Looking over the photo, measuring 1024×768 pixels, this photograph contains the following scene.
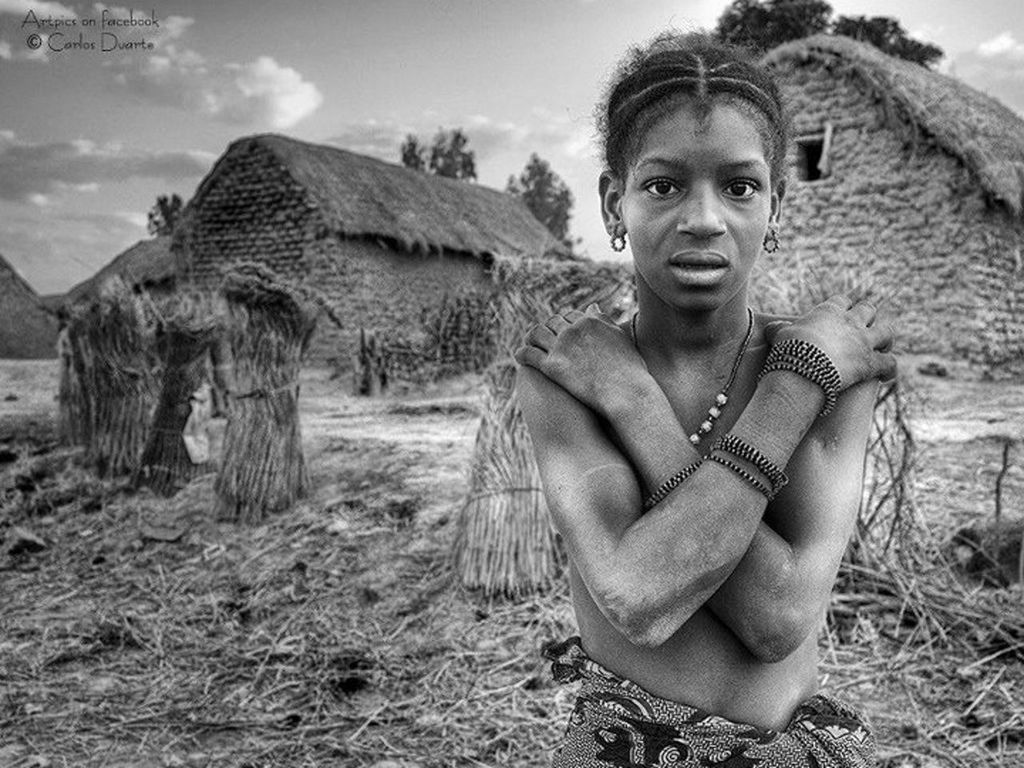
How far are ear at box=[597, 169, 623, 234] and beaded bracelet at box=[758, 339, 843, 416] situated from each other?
35 cm

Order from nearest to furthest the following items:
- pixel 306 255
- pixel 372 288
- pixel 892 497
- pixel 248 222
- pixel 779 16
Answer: pixel 892 497 < pixel 306 255 < pixel 372 288 < pixel 248 222 < pixel 779 16

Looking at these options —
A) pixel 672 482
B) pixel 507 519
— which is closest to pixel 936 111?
pixel 507 519

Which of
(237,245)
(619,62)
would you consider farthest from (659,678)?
(237,245)

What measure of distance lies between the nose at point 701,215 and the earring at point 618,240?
194 mm

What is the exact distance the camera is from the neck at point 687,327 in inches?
54.0

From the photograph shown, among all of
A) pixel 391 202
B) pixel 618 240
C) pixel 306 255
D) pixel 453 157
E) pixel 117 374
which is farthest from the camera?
pixel 453 157

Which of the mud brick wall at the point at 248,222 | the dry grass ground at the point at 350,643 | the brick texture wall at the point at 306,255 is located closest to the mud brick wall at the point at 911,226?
the dry grass ground at the point at 350,643

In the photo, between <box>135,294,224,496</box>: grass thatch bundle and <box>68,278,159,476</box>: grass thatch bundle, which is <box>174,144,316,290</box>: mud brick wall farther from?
<box>135,294,224,496</box>: grass thatch bundle

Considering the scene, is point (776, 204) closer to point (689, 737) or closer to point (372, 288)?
point (689, 737)

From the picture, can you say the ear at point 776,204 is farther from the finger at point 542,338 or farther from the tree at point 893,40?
the tree at point 893,40

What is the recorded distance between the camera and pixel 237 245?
16.2 m

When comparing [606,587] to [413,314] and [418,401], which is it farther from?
[413,314]

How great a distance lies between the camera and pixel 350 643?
382 centimetres

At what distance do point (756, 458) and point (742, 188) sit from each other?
40 cm
